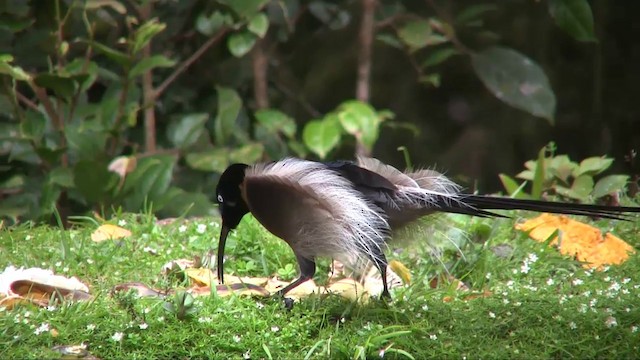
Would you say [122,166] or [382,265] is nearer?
[382,265]

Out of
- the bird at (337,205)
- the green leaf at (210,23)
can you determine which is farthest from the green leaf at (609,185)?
the green leaf at (210,23)

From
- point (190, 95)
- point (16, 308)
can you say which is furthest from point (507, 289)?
point (190, 95)

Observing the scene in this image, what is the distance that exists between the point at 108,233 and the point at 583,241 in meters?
2.17

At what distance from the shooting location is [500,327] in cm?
314

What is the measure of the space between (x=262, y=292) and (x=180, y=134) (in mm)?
2230

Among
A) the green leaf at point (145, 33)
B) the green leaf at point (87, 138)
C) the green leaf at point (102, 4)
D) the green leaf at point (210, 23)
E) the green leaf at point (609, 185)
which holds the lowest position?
the green leaf at point (609, 185)

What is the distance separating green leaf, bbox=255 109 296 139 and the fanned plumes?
2143 mm

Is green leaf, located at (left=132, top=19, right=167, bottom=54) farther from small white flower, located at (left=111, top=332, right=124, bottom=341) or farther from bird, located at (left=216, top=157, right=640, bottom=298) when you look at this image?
small white flower, located at (left=111, top=332, right=124, bottom=341)

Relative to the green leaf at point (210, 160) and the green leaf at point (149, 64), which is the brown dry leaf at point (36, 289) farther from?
the green leaf at point (210, 160)

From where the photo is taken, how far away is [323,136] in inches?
208

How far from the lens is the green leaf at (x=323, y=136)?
17.3 ft

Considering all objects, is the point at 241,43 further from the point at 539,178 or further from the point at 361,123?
the point at 539,178

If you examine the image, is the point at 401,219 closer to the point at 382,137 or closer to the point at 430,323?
the point at 430,323

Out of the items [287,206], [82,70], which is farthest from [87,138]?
[287,206]
